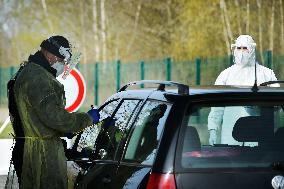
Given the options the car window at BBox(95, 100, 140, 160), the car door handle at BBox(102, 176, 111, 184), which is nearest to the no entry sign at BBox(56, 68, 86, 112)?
the car window at BBox(95, 100, 140, 160)

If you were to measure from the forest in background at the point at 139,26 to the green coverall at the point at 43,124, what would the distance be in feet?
145

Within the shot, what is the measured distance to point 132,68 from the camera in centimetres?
3192

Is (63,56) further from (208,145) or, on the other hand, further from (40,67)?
(208,145)

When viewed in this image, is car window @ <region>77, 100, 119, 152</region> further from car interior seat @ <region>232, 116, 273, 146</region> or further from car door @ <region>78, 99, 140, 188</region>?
car interior seat @ <region>232, 116, 273, 146</region>

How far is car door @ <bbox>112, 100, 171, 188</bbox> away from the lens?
20.8 ft

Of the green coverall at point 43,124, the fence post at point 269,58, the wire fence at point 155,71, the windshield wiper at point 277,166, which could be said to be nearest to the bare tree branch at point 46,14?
the wire fence at point 155,71

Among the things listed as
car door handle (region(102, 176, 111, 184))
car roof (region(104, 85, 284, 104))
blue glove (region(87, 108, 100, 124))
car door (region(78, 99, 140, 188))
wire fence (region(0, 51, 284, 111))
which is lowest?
wire fence (region(0, 51, 284, 111))

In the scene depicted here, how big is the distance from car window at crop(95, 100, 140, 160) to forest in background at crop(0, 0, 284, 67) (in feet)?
144

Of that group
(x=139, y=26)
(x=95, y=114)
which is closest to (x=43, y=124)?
(x=95, y=114)

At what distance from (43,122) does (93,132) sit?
2.46 ft

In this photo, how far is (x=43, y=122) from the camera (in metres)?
7.48

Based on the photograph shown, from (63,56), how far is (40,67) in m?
0.28

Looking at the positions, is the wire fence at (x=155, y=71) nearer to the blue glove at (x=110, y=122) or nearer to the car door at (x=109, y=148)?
the blue glove at (x=110, y=122)

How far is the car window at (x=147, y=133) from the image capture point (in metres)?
6.40
